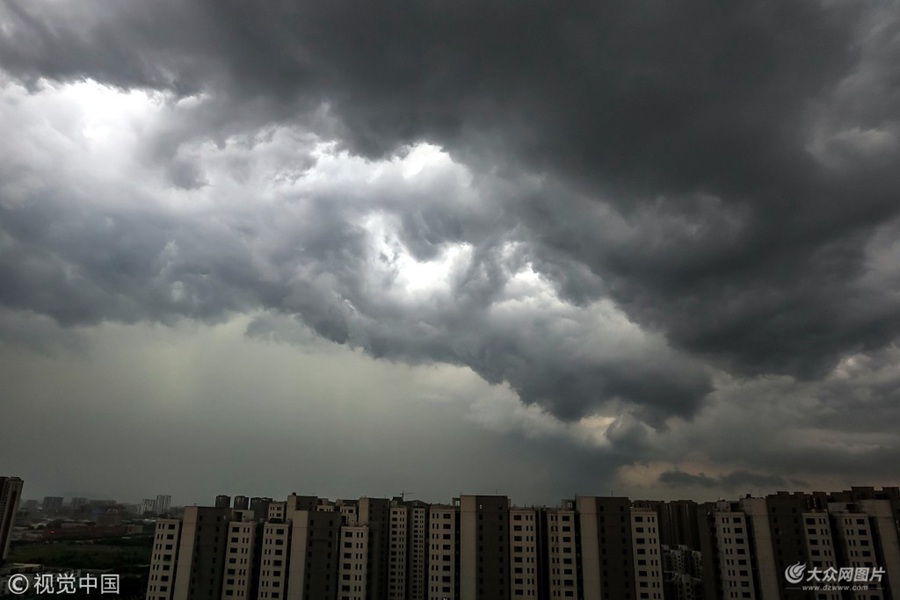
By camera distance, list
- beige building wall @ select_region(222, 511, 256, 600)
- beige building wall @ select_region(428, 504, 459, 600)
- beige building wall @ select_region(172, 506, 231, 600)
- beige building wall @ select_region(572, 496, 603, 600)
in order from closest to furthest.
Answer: beige building wall @ select_region(172, 506, 231, 600) → beige building wall @ select_region(572, 496, 603, 600) → beige building wall @ select_region(222, 511, 256, 600) → beige building wall @ select_region(428, 504, 459, 600)

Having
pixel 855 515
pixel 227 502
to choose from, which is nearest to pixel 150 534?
pixel 227 502

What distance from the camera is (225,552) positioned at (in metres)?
49.0

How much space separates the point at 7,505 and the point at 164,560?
14.1 metres

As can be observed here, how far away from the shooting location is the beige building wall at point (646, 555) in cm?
4759

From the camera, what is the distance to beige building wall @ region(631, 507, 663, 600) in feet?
156

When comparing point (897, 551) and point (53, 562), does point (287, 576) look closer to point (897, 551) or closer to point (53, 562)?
point (53, 562)

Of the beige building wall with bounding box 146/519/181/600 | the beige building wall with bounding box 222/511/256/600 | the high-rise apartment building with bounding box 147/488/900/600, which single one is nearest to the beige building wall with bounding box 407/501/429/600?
the high-rise apartment building with bounding box 147/488/900/600

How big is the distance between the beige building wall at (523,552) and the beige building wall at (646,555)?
28.1ft

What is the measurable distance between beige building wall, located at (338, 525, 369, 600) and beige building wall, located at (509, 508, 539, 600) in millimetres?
12953

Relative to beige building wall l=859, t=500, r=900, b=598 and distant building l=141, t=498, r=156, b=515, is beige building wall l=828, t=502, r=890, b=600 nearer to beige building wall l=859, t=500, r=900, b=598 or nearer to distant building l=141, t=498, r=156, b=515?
beige building wall l=859, t=500, r=900, b=598

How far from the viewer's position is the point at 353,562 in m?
49.0

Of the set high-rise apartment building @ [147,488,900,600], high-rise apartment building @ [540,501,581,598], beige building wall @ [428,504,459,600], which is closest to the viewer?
high-rise apartment building @ [147,488,900,600]

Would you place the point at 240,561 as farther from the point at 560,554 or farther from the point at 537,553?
the point at 560,554

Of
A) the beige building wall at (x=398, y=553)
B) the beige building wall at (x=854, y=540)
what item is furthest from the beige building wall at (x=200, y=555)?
the beige building wall at (x=854, y=540)
